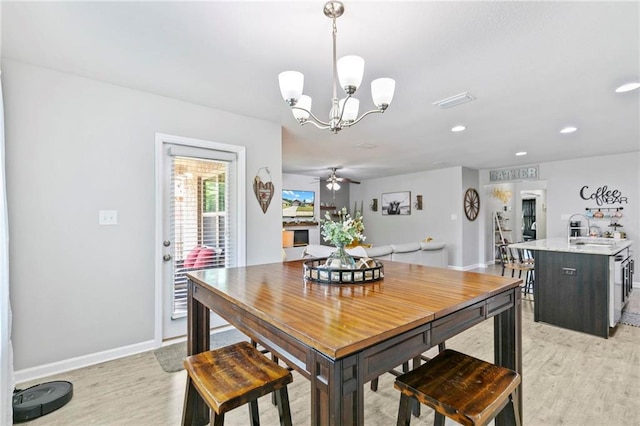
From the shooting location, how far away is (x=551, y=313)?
344 centimetres

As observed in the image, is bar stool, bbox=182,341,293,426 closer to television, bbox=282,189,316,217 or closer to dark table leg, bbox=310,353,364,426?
dark table leg, bbox=310,353,364,426

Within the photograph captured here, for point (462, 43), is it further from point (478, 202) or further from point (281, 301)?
point (478, 202)

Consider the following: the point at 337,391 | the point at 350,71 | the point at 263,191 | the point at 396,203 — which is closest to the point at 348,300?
the point at 337,391

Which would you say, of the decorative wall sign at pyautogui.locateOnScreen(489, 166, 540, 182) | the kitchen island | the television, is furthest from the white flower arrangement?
the decorative wall sign at pyautogui.locateOnScreen(489, 166, 540, 182)

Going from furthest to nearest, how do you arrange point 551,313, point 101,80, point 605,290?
point 551,313, point 605,290, point 101,80

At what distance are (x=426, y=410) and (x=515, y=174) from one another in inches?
252

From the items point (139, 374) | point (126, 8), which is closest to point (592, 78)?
point (126, 8)

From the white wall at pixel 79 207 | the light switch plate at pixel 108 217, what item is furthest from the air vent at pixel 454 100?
the light switch plate at pixel 108 217

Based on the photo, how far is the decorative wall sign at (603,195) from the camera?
17.8ft

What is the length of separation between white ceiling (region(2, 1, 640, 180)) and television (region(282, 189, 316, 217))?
15.0 ft

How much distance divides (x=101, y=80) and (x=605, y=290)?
515 cm

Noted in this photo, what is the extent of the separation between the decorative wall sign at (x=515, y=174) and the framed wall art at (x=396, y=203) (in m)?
2.01

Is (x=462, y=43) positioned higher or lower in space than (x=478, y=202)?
higher

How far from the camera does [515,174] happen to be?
6703 mm
